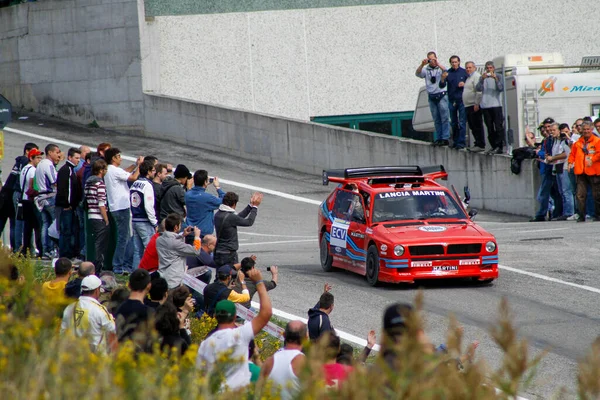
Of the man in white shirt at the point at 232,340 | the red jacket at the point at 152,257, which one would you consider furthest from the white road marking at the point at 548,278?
the man in white shirt at the point at 232,340

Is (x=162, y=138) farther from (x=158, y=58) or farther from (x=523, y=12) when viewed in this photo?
(x=523, y=12)

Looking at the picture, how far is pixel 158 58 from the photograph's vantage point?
35312 mm

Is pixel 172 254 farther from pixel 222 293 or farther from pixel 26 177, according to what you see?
pixel 26 177

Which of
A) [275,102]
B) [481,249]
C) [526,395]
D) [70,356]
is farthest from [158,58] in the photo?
[70,356]

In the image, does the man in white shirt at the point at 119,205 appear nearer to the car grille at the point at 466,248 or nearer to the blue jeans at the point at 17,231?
the blue jeans at the point at 17,231

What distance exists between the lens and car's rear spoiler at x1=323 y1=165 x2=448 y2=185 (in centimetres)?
1752

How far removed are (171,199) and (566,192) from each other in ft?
35.4

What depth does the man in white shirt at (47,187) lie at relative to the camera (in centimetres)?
1656

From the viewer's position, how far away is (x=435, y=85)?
24.8 metres

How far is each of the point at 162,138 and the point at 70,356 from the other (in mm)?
29332

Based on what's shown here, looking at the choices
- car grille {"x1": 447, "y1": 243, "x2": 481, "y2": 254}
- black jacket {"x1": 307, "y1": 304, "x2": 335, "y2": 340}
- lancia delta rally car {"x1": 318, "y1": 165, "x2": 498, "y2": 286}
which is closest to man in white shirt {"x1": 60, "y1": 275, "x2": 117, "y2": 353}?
black jacket {"x1": 307, "y1": 304, "x2": 335, "y2": 340}

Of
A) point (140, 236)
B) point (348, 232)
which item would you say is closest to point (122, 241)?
point (140, 236)

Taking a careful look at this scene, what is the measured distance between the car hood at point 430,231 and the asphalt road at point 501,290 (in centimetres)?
75

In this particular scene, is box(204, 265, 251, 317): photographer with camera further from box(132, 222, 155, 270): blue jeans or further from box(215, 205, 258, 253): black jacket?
box(132, 222, 155, 270): blue jeans
